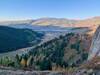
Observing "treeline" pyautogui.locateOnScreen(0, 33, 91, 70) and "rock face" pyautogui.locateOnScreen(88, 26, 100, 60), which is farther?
"treeline" pyautogui.locateOnScreen(0, 33, 91, 70)

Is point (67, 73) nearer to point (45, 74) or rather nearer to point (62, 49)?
point (45, 74)

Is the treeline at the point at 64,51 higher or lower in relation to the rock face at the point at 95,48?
lower

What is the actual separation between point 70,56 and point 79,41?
126 feet

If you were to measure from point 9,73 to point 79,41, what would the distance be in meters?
127

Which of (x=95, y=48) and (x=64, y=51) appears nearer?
(x=95, y=48)

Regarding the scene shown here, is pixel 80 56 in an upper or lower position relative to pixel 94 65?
lower

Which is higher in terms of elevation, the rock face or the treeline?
the rock face

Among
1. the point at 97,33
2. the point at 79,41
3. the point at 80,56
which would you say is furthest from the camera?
the point at 79,41

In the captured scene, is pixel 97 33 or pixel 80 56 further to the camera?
pixel 80 56

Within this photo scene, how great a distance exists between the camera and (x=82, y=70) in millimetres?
37594

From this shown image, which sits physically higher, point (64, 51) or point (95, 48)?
point (95, 48)

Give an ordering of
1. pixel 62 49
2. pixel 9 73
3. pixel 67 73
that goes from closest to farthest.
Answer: pixel 67 73
pixel 9 73
pixel 62 49

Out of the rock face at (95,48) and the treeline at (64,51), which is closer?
the rock face at (95,48)

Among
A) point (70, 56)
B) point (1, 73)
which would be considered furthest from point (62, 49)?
point (1, 73)
